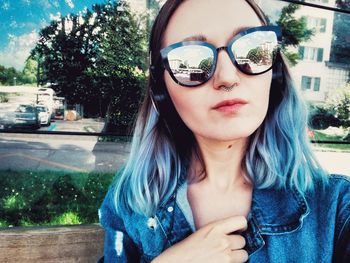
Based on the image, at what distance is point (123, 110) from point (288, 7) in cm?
203

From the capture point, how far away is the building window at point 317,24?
154 inches

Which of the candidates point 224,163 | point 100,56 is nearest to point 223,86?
point 224,163

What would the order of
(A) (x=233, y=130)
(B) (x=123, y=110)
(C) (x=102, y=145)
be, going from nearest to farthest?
(A) (x=233, y=130) → (B) (x=123, y=110) → (C) (x=102, y=145)

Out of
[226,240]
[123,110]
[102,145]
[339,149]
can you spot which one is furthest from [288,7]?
[226,240]

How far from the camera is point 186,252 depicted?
3.02ft

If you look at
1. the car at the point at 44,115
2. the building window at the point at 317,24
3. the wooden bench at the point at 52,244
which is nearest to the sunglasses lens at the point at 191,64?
the wooden bench at the point at 52,244

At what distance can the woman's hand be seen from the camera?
0.90 metres

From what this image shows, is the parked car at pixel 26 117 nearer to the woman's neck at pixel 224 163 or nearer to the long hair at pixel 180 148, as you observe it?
the long hair at pixel 180 148

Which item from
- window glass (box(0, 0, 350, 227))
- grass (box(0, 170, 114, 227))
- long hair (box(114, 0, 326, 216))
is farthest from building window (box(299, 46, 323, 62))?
long hair (box(114, 0, 326, 216))

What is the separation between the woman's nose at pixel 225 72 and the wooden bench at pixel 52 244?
0.65 metres

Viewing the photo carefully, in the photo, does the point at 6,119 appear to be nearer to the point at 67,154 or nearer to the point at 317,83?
the point at 67,154

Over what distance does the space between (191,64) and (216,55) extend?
71 mm

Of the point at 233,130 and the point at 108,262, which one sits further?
the point at 108,262

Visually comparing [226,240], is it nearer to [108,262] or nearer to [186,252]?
[186,252]
